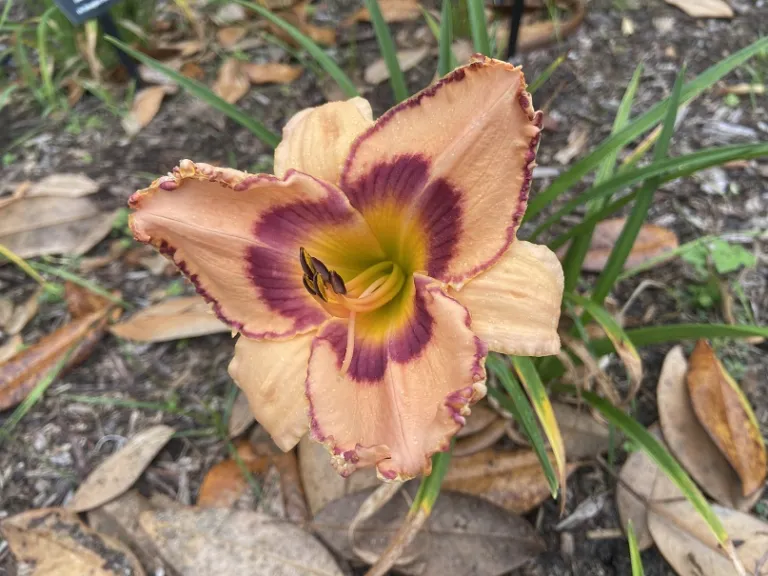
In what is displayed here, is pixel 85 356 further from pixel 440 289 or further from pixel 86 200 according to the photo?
pixel 440 289

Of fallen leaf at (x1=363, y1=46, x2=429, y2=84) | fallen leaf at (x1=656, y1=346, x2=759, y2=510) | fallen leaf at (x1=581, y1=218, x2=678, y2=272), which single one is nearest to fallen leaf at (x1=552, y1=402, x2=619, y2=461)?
fallen leaf at (x1=656, y1=346, x2=759, y2=510)

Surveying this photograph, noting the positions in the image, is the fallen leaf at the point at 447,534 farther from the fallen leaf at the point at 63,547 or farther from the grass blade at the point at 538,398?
the fallen leaf at the point at 63,547

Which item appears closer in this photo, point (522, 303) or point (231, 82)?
point (522, 303)

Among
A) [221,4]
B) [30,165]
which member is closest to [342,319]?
[30,165]

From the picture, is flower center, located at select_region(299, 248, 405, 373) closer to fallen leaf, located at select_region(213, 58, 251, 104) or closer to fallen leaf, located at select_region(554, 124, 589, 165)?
fallen leaf, located at select_region(554, 124, 589, 165)

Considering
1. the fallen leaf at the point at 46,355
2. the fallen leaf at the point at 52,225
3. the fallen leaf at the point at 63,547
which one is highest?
the fallen leaf at the point at 52,225

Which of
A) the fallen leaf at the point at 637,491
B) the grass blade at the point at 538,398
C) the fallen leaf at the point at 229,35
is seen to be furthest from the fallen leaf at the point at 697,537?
the fallen leaf at the point at 229,35

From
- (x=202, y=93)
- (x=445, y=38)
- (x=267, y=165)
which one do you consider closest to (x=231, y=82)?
(x=267, y=165)

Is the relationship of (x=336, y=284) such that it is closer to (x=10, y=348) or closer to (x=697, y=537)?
(x=697, y=537)
